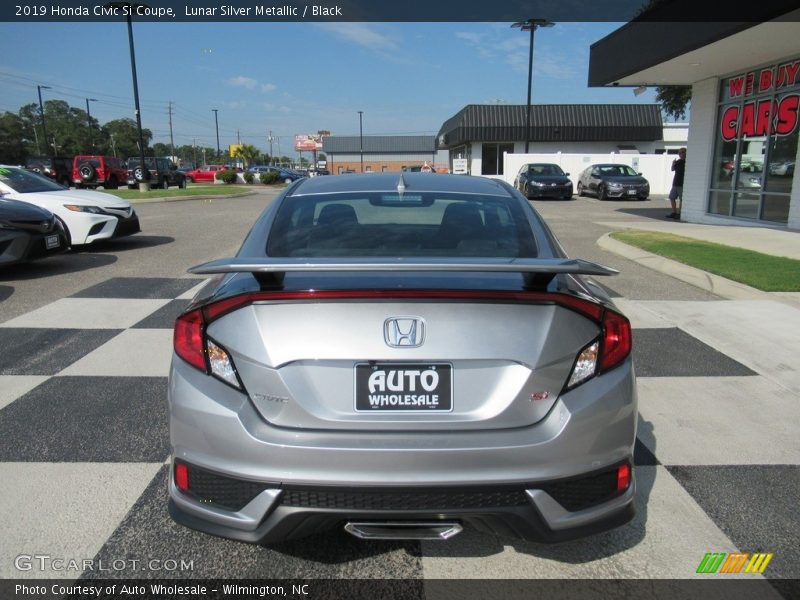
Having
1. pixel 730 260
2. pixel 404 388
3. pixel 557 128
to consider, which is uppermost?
pixel 557 128

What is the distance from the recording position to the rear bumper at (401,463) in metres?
1.92

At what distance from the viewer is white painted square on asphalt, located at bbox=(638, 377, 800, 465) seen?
10.9 ft

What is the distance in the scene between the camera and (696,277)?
7.80m

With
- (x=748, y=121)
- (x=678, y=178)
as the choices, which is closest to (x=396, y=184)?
(x=748, y=121)

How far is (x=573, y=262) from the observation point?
6.52ft

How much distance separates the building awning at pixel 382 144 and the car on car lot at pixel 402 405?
9419 cm

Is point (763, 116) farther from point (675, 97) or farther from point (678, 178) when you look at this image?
point (675, 97)

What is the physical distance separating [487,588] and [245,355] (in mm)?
1268

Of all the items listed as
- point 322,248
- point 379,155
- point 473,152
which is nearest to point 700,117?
point 322,248

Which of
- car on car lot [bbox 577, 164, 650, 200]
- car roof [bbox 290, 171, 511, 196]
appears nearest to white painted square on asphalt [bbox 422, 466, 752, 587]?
car roof [bbox 290, 171, 511, 196]

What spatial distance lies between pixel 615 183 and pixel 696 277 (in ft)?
62.9

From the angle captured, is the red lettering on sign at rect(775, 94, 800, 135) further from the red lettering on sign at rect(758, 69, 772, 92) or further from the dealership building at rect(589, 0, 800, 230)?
the red lettering on sign at rect(758, 69, 772, 92)

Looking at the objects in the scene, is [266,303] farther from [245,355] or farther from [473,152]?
[473,152]

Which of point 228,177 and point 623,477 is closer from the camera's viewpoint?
point 623,477
